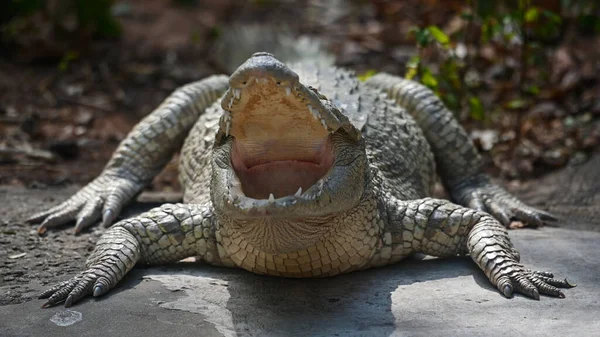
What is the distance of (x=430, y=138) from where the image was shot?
5.26 metres

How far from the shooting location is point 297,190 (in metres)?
3.36

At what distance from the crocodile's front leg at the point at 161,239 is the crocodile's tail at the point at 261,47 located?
11.6 ft

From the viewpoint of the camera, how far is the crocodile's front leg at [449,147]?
205 inches

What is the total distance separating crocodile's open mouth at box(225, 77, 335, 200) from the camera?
9.82 feet

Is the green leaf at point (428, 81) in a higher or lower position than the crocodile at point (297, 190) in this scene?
higher

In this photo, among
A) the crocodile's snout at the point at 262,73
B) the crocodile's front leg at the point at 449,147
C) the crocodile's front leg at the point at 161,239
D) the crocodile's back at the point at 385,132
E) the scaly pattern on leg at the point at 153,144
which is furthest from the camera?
the crocodile's front leg at the point at 449,147

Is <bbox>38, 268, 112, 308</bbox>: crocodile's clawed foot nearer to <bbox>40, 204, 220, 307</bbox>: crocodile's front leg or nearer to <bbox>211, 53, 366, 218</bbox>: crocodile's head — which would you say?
<bbox>40, 204, 220, 307</bbox>: crocodile's front leg

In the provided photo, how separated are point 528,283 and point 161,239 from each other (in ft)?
5.69

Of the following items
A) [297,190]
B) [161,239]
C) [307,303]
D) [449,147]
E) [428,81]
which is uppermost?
[428,81]

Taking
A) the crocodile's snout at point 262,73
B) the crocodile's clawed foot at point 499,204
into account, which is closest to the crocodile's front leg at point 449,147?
the crocodile's clawed foot at point 499,204

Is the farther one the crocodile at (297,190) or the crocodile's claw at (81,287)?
the crocodile's claw at (81,287)

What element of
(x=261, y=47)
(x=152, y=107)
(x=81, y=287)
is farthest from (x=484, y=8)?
(x=81, y=287)

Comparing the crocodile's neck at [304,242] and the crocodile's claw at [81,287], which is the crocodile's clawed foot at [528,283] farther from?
the crocodile's claw at [81,287]

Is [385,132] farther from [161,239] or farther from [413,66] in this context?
[161,239]
